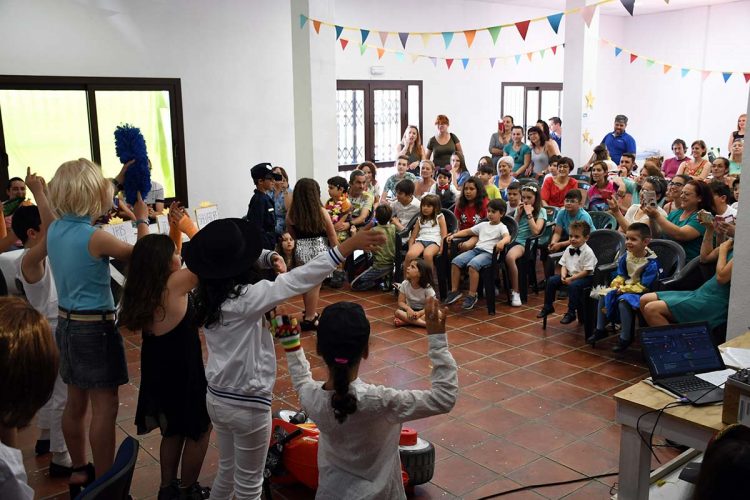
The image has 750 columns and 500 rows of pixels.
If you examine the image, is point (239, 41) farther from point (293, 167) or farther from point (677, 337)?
point (677, 337)

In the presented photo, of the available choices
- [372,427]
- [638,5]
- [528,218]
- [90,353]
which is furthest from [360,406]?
[638,5]

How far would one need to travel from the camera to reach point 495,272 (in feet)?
21.4

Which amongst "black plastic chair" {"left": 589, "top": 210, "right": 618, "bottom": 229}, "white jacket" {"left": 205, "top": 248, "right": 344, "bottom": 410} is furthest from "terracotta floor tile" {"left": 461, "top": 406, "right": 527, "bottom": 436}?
"black plastic chair" {"left": 589, "top": 210, "right": 618, "bottom": 229}

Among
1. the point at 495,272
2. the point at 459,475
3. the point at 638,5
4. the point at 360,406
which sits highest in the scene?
the point at 638,5

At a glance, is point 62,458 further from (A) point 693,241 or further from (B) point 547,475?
(A) point 693,241

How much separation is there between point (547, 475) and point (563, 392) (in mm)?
1118

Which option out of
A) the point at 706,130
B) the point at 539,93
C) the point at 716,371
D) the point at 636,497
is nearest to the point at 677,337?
the point at 716,371

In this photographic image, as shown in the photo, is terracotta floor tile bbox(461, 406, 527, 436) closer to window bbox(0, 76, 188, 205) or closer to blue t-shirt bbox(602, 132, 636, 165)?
window bbox(0, 76, 188, 205)

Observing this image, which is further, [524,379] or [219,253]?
[524,379]

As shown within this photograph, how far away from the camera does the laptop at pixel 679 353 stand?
2916 mm

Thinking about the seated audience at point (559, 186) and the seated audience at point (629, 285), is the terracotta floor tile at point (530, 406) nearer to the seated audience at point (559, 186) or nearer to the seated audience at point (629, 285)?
the seated audience at point (629, 285)

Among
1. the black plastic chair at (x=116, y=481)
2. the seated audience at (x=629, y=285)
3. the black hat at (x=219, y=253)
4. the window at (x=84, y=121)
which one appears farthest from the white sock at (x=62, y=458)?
the window at (x=84, y=121)

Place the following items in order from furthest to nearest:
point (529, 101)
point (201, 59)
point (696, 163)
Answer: point (529, 101) < point (696, 163) < point (201, 59)

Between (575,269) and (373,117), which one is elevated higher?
(373,117)
